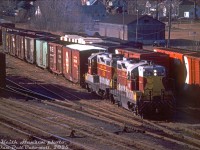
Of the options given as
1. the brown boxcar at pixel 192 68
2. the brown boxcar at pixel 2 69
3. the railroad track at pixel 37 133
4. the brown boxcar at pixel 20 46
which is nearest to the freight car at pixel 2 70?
the brown boxcar at pixel 2 69

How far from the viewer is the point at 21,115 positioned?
71.5 ft

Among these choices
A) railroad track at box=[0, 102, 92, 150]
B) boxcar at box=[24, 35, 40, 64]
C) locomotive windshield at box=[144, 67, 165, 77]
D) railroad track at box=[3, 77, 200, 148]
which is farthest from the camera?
boxcar at box=[24, 35, 40, 64]

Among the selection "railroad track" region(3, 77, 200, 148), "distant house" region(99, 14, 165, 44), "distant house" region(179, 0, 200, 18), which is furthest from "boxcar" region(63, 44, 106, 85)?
"distant house" region(179, 0, 200, 18)

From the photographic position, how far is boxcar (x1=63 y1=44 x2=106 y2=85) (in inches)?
1144

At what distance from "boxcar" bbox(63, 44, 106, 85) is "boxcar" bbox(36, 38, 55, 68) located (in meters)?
4.92

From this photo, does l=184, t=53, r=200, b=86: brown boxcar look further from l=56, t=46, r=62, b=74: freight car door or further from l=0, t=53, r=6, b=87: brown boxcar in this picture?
l=0, t=53, r=6, b=87: brown boxcar

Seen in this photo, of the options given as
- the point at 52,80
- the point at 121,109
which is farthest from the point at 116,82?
the point at 52,80

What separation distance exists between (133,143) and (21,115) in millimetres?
7009

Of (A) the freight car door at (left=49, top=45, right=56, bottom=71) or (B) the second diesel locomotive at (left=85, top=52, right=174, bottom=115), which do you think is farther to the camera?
(A) the freight car door at (left=49, top=45, right=56, bottom=71)

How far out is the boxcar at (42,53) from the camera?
3697cm

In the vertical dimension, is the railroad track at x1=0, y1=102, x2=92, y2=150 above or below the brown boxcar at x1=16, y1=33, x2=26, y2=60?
below

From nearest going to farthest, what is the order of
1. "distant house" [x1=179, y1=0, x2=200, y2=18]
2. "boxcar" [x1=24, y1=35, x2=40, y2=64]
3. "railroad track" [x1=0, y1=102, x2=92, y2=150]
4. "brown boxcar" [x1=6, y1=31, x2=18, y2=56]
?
"railroad track" [x1=0, y1=102, x2=92, y2=150], "boxcar" [x1=24, y1=35, x2=40, y2=64], "brown boxcar" [x1=6, y1=31, x2=18, y2=56], "distant house" [x1=179, y1=0, x2=200, y2=18]

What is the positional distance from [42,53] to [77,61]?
31.0 feet

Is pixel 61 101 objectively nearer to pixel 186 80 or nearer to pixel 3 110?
pixel 3 110
